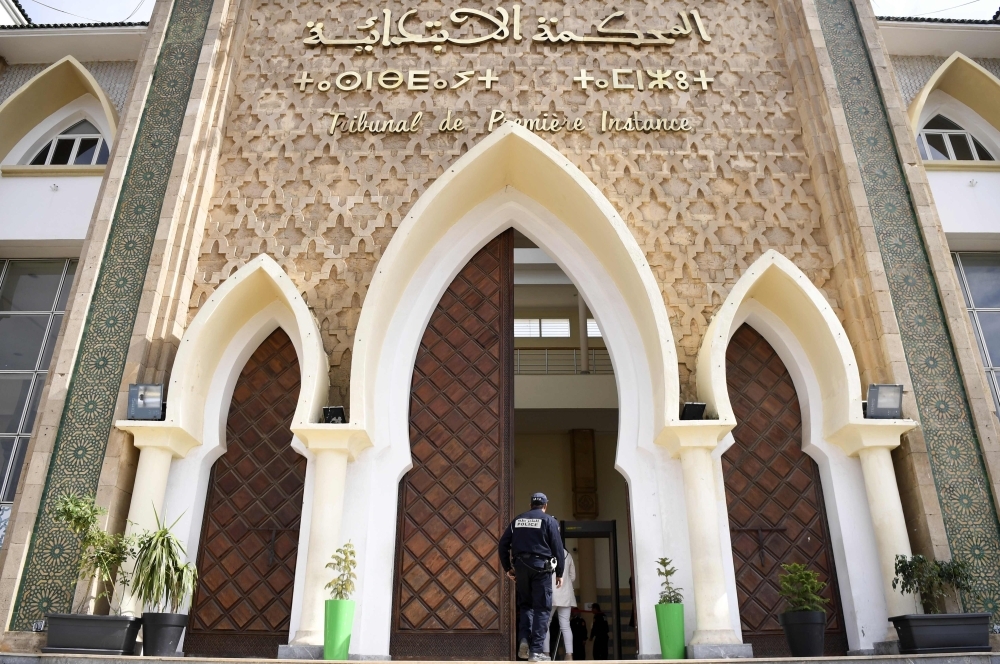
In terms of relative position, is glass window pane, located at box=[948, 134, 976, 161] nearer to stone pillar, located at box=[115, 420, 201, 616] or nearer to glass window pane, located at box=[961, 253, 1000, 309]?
glass window pane, located at box=[961, 253, 1000, 309]

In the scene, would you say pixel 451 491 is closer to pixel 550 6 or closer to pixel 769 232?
pixel 769 232

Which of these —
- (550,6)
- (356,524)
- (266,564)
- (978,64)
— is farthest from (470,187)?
(978,64)

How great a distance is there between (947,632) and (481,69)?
659 cm

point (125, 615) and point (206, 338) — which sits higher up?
point (206, 338)

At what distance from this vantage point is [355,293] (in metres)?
7.58

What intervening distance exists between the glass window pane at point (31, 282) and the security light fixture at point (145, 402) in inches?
154

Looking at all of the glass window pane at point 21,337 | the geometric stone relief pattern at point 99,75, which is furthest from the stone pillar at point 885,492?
the geometric stone relief pattern at point 99,75

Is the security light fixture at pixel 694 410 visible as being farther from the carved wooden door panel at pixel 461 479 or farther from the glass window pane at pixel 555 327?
the glass window pane at pixel 555 327

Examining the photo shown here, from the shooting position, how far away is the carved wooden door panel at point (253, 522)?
6742 millimetres

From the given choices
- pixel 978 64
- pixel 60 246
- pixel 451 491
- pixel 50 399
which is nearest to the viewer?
pixel 50 399

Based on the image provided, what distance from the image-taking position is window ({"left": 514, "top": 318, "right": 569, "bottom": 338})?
60.3 feet

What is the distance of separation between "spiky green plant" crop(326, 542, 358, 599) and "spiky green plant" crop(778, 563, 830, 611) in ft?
10.7

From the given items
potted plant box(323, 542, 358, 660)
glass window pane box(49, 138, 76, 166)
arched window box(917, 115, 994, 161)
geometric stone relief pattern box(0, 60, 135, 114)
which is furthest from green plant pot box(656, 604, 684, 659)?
geometric stone relief pattern box(0, 60, 135, 114)

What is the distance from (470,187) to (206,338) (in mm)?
2860
